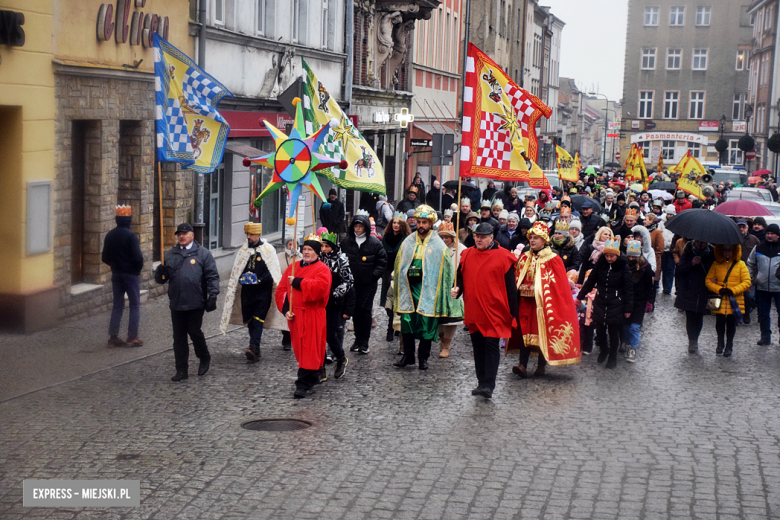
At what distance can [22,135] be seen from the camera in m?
13.6

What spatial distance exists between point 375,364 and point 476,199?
1436 cm

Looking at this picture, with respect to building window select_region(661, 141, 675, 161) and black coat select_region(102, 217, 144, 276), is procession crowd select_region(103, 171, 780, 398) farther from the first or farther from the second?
building window select_region(661, 141, 675, 161)

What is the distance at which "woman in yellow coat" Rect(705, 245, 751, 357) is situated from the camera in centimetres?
1380

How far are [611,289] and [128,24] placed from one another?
820 centimetres

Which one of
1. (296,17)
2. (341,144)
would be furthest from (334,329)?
(296,17)

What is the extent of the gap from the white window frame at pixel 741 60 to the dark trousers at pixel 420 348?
273 feet

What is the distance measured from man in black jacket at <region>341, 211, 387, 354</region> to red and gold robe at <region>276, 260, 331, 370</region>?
2.02m

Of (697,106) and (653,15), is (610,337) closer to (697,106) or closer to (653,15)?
(697,106)

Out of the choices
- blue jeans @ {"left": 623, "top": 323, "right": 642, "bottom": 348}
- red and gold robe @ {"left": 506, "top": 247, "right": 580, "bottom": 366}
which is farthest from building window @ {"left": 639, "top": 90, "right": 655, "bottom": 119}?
red and gold robe @ {"left": 506, "top": 247, "right": 580, "bottom": 366}

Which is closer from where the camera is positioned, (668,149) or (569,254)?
(569,254)

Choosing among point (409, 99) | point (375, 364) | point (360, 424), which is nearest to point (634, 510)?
point (360, 424)

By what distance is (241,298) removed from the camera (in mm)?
12656

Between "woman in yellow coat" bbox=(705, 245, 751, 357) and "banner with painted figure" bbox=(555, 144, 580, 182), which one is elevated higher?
"banner with painted figure" bbox=(555, 144, 580, 182)

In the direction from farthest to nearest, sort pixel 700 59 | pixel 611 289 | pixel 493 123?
1. pixel 700 59
2. pixel 493 123
3. pixel 611 289
